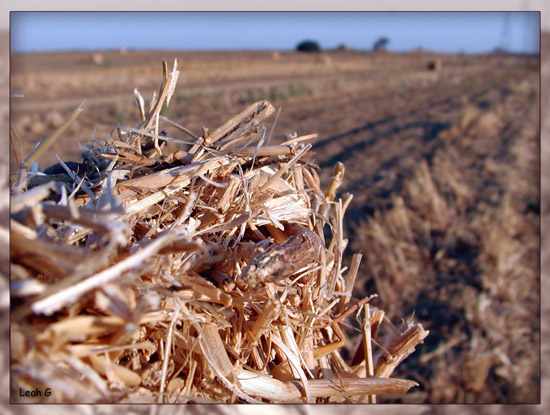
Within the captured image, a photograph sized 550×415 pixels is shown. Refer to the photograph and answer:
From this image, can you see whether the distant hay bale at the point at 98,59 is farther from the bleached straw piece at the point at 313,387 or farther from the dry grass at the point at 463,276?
the bleached straw piece at the point at 313,387

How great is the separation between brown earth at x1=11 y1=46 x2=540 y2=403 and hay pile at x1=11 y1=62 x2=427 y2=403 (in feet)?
0.93

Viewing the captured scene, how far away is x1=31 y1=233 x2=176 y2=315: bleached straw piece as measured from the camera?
58cm

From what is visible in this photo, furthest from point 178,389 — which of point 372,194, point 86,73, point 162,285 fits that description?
point 86,73

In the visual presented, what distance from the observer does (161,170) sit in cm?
106

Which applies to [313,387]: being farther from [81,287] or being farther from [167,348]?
[81,287]

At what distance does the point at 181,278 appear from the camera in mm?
844

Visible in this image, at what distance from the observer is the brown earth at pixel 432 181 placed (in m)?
3.27

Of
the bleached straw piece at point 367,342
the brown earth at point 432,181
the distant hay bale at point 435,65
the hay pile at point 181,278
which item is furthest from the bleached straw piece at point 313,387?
the distant hay bale at point 435,65

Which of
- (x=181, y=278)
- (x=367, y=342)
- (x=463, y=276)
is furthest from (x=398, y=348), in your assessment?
(x=463, y=276)

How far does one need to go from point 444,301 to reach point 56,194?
11.8 ft

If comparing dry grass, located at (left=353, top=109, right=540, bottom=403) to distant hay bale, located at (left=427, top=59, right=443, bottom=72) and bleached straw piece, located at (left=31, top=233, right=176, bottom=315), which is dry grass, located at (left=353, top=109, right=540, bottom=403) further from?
distant hay bale, located at (left=427, top=59, right=443, bottom=72)

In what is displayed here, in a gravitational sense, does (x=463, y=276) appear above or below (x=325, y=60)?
below

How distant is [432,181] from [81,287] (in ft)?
18.3

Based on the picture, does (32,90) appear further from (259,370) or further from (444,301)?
(259,370)
